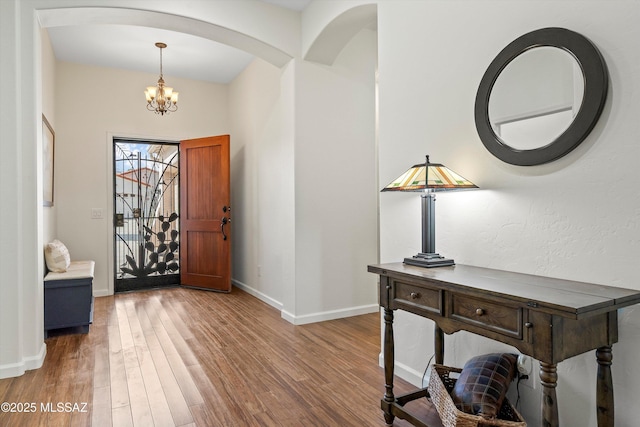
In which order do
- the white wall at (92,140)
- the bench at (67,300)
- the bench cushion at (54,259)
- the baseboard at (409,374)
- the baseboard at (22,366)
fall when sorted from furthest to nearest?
the white wall at (92,140), the bench cushion at (54,259), the bench at (67,300), the baseboard at (22,366), the baseboard at (409,374)

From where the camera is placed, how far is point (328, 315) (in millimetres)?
3941

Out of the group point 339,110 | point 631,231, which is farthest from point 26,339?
point 631,231

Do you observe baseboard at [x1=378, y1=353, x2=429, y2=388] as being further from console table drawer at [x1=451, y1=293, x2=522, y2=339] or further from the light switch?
the light switch

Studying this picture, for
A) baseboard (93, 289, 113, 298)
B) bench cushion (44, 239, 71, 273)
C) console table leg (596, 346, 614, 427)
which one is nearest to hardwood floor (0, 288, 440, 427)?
bench cushion (44, 239, 71, 273)

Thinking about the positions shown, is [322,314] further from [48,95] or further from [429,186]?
[48,95]

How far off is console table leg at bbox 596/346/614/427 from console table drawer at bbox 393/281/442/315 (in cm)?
59

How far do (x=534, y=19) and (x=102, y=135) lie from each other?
5.06 m

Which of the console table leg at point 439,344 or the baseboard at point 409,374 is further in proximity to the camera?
the baseboard at point 409,374

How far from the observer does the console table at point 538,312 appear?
131 cm

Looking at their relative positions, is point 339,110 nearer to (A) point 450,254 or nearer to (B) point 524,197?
(A) point 450,254

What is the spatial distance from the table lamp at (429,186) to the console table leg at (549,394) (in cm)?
77

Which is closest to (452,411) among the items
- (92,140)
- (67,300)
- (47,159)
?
(67,300)

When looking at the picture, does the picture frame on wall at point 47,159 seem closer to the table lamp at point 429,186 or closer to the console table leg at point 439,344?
the table lamp at point 429,186

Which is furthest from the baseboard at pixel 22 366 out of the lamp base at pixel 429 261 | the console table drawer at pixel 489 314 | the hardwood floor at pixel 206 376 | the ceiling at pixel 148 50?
the ceiling at pixel 148 50
